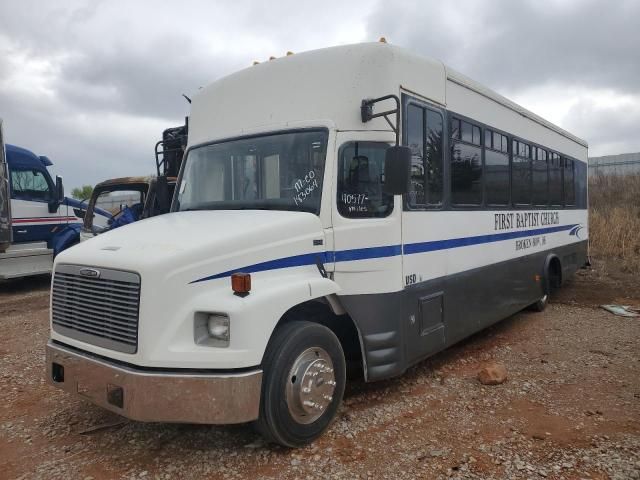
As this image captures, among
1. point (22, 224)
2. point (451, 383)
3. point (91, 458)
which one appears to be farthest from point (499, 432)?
point (22, 224)

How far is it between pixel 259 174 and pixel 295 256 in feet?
3.17

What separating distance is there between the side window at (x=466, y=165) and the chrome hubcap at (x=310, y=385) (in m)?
2.42

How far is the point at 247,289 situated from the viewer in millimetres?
3334

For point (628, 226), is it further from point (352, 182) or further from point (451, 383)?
point (352, 182)

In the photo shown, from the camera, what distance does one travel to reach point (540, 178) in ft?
25.4

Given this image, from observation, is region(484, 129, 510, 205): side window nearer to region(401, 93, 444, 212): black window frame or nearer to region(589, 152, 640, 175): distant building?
region(401, 93, 444, 212): black window frame

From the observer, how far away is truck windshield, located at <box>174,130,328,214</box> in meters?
4.15

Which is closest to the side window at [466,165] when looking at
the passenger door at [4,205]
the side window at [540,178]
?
the side window at [540,178]

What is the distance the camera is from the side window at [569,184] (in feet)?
29.5

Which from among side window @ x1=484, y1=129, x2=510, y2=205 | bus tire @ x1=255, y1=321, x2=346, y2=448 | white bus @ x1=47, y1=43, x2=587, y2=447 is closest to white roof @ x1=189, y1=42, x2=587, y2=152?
white bus @ x1=47, y1=43, x2=587, y2=447

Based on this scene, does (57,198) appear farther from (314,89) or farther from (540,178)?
(540,178)

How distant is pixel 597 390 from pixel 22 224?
36.6ft

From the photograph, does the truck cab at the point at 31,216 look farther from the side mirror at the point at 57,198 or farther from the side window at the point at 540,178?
the side window at the point at 540,178

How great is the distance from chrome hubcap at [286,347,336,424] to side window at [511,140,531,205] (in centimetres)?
423
